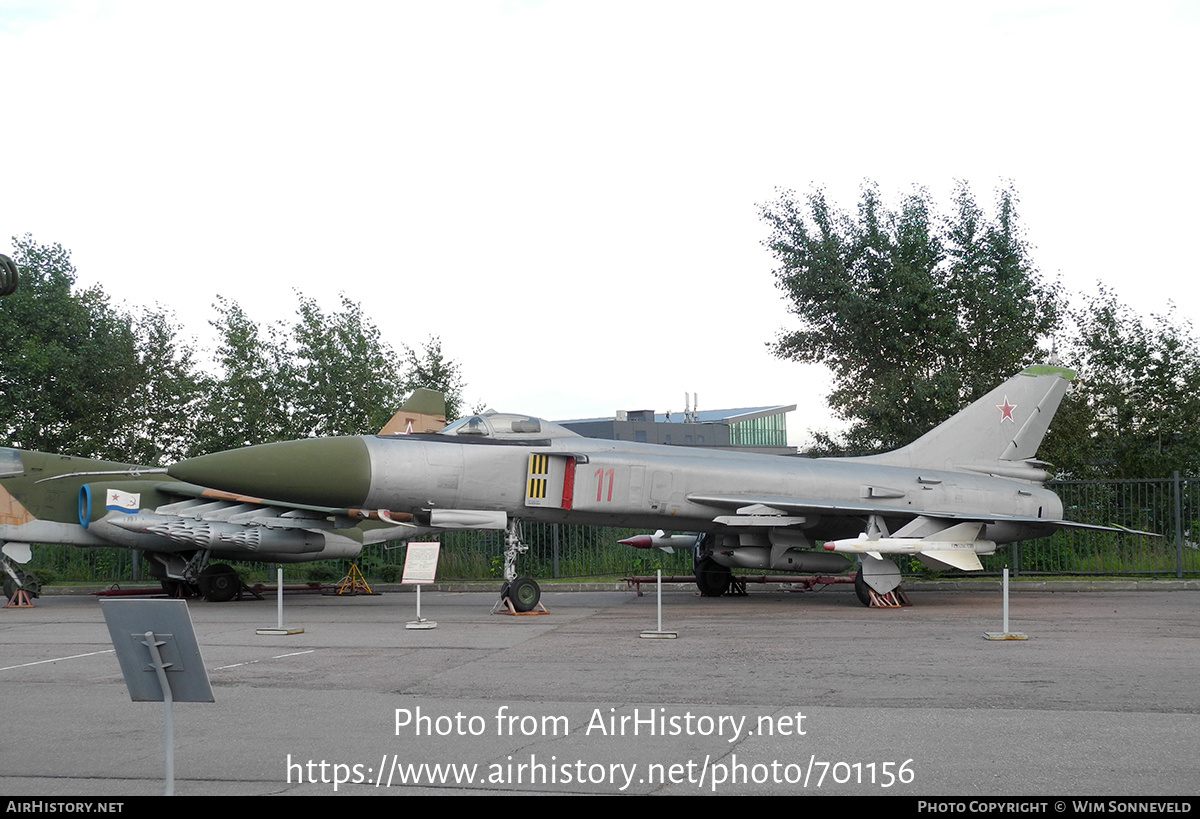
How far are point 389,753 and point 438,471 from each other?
8.44 m

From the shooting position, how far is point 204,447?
28656 millimetres

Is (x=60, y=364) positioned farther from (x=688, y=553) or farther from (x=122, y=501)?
(x=688, y=553)

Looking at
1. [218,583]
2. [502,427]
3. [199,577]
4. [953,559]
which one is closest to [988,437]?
[953,559]

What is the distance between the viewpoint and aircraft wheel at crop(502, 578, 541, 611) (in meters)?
15.0

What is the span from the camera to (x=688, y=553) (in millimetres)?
26328

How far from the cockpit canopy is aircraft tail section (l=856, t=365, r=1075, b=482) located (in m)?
5.89

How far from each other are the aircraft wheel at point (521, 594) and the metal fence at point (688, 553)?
8.10m

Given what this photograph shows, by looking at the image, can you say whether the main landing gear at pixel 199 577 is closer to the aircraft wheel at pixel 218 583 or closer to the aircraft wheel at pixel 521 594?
the aircraft wheel at pixel 218 583

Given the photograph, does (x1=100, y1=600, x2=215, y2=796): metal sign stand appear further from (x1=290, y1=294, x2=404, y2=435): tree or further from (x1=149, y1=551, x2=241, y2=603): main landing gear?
(x1=290, y1=294, x2=404, y2=435): tree

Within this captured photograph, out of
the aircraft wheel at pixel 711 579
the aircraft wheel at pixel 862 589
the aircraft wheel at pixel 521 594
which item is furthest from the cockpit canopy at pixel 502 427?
the aircraft wheel at pixel 862 589

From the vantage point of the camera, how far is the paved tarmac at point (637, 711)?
18.9ft

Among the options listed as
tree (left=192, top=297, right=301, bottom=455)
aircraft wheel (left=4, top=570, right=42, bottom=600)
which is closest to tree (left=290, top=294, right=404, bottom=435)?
tree (left=192, top=297, right=301, bottom=455)
